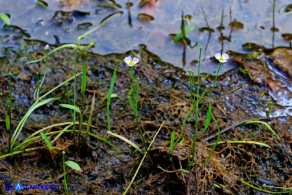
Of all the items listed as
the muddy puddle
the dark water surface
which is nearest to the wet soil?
the muddy puddle

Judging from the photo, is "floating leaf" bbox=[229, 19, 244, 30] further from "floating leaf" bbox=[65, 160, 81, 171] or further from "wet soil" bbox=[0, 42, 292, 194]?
"floating leaf" bbox=[65, 160, 81, 171]

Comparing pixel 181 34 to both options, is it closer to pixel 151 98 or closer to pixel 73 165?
pixel 151 98

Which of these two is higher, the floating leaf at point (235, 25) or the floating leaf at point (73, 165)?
the floating leaf at point (235, 25)

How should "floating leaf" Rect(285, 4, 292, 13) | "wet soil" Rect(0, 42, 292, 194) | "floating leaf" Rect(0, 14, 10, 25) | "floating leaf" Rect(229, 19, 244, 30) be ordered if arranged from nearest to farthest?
"wet soil" Rect(0, 42, 292, 194)
"floating leaf" Rect(0, 14, 10, 25)
"floating leaf" Rect(229, 19, 244, 30)
"floating leaf" Rect(285, 4, 292, 13)

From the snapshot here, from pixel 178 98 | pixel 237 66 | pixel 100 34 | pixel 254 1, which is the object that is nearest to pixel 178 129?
pixel 178 98

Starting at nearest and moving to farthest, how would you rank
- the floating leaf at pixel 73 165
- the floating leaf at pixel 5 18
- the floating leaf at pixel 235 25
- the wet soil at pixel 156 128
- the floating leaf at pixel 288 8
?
the floating leaf at pixel 73 165
the wet soil at pixel 156 128
the floating leaf at pixel 5 18
the floating leaf at pixel 235 25
the floating leaf at pixel 288 8

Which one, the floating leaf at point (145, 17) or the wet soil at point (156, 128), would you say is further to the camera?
the floating leaf at point (145, 17)

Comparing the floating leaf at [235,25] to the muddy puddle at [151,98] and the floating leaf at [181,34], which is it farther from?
the floating leaf at [181,34]

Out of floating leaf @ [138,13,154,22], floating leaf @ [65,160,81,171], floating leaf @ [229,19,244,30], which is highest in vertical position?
floating leaf @ [138,13,154,22]

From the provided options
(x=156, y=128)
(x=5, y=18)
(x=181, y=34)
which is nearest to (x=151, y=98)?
(x=156, y=128)

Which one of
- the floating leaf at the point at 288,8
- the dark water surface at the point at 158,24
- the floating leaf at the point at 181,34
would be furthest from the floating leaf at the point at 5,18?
the floating leaf at the point at 288,8
